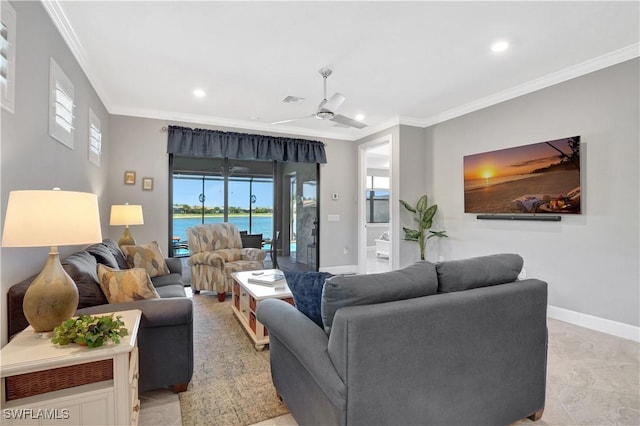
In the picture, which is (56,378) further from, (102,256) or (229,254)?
(229,254)

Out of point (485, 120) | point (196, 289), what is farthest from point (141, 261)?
point (485, 120)

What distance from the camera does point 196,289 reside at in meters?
4.37

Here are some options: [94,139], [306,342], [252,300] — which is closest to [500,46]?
[306,342]

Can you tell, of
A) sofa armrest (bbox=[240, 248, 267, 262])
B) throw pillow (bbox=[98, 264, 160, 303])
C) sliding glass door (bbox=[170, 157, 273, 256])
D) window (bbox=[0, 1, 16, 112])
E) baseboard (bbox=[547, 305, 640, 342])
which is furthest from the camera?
sliding glass door (bbox=[170, 157, 273, 256])

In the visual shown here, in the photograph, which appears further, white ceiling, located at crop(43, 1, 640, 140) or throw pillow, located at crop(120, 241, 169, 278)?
throw pillow, located at crop(120, 241, 169, 278)

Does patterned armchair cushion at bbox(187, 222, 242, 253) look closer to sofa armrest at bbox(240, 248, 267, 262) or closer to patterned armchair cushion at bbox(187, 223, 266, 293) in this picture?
patterned armchair cushion at bbox(187, 223, 266, 293)

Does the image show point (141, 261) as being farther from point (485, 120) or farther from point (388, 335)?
point (485, 120)

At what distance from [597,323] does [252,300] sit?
334 cm

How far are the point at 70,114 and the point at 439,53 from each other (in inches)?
129

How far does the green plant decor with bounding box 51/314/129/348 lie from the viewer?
4.61 ft

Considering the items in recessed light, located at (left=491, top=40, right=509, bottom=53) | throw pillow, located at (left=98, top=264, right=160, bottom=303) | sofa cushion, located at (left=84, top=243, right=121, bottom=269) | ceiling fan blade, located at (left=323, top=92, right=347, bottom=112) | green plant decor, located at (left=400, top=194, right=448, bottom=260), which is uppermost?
recessed light, located at (left=491, top=40, right=509, bottom=53)

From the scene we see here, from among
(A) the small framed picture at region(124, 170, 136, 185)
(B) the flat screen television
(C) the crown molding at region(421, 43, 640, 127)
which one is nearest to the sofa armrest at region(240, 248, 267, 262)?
(A) the small framed picture at region(124, 170, 136, 185)

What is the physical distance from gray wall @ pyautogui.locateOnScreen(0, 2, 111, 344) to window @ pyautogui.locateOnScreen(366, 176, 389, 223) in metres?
7.32

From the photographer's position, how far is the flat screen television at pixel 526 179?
329cm
